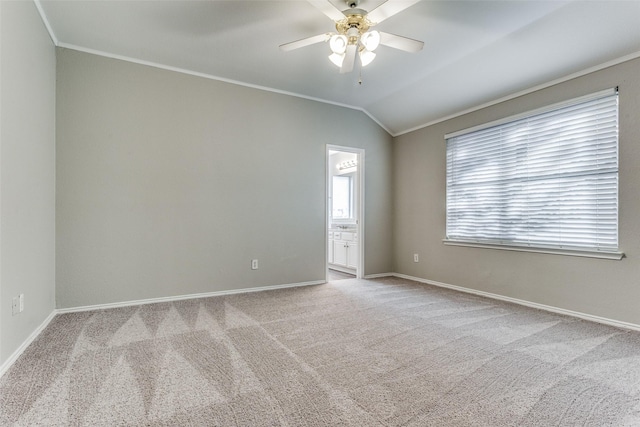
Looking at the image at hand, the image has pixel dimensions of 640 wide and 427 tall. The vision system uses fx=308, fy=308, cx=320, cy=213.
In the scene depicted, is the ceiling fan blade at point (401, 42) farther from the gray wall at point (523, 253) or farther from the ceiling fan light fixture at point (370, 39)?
the gray wall at point (523, 253)

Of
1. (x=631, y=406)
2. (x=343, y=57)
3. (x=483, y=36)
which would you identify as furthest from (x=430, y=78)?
(x=631, y=406)

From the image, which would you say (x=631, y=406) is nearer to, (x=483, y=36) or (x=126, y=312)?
(x=483, y=36)

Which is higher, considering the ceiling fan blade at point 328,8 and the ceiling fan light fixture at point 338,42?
the ceiling fan blade at point 328,8

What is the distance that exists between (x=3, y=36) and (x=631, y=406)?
13.9 ft

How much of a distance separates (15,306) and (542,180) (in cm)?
475

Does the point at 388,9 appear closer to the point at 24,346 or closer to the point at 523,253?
the point at 523,253

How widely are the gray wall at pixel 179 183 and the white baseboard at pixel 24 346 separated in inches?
14.0

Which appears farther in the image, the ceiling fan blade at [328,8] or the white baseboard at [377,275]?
the white baseboard at [377,275]

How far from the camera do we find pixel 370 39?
2254 mm

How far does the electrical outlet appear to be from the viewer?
2.08 meters

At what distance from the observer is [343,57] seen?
2557mm

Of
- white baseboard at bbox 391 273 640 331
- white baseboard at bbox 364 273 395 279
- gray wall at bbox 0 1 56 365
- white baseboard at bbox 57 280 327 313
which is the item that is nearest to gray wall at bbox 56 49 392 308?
white baseboard at bbox 57 280 327 313

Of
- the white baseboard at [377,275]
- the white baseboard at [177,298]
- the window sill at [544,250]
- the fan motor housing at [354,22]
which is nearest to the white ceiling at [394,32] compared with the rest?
the fan motor housing at [354,22]

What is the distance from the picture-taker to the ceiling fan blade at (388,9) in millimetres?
1975
